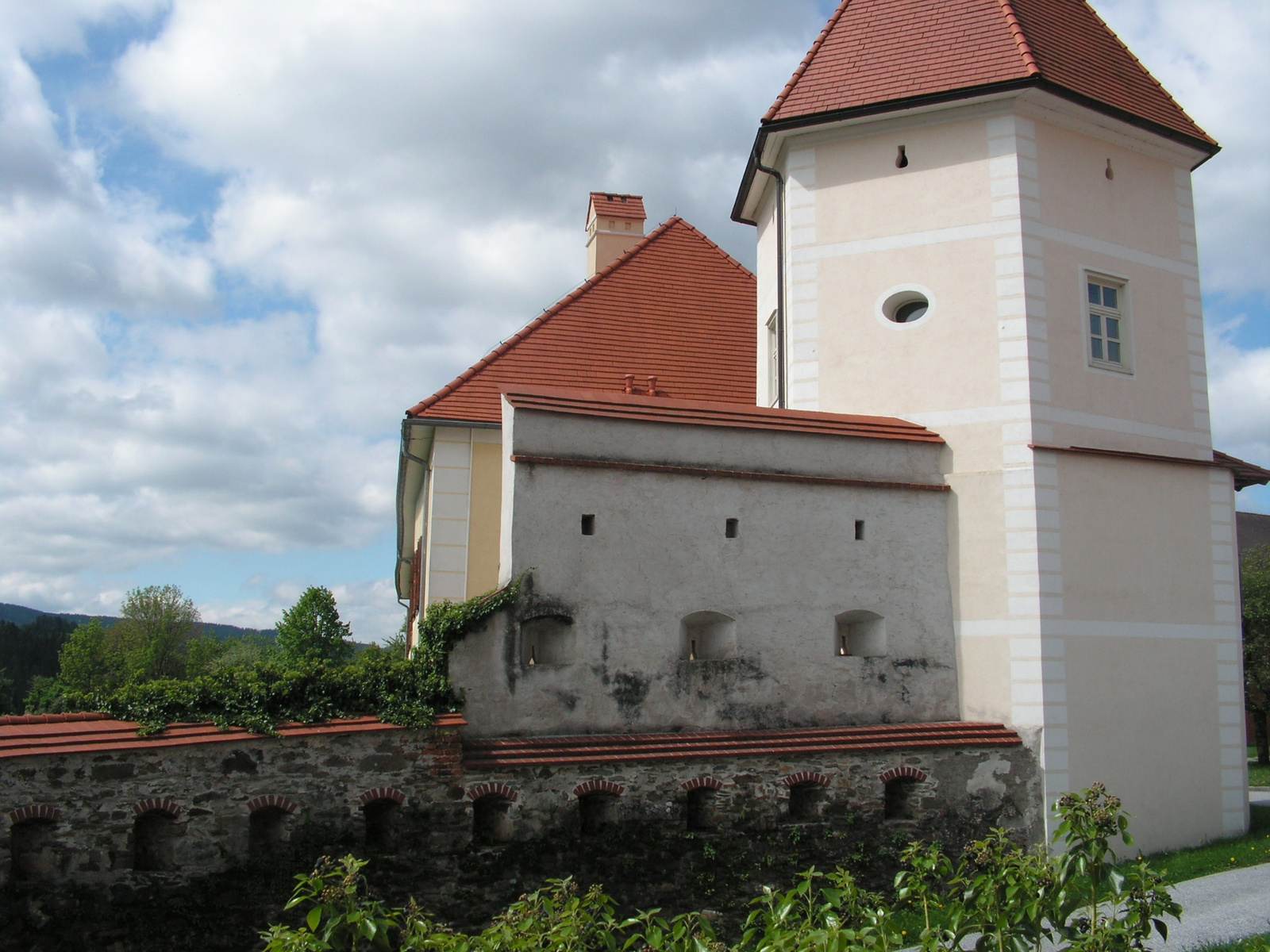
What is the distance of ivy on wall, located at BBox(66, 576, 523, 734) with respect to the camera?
361 inches

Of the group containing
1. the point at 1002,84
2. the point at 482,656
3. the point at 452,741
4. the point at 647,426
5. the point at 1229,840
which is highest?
the point at 1002,84

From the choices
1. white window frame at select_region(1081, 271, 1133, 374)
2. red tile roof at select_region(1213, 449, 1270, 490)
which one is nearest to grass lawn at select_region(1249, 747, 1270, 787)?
red tile roof at select_region(1213, 449, 1270, 490)

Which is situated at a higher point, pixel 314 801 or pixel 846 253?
pixel 846 253

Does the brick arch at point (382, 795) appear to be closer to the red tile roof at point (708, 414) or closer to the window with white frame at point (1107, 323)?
the red tile roof at point (708, 414)

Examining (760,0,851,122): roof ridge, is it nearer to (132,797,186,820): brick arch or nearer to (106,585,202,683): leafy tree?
(132,797,186,820): brick arch

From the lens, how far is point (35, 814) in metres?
8.41

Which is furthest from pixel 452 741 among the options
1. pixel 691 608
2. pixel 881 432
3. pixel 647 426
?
pixel 881 432

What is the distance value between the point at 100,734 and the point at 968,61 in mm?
11972

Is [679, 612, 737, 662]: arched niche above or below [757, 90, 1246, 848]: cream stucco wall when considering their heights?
below

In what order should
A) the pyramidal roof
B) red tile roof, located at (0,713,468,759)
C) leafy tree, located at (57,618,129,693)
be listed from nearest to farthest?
red tile roof, located at (0,713,468,759)
the pyramidal roof
leafy tree, located at (57,618,129,693)

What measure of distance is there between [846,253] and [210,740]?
922 centimetres

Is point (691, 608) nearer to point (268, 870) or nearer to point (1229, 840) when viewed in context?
point (268, 870)

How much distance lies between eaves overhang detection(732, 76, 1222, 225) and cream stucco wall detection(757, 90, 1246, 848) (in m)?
0.14

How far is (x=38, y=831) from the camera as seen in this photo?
8477mm
